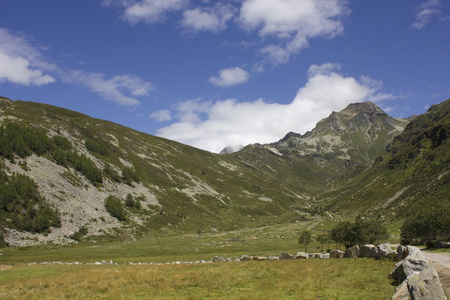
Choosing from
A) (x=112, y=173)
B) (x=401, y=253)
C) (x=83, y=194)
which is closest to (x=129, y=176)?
(x=112, y=173)

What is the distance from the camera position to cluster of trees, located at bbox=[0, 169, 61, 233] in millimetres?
86438

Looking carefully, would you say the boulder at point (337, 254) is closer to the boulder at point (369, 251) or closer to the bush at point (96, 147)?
the boulder at point (369, 251)

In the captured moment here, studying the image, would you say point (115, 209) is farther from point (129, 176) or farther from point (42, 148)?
point (42, 148)

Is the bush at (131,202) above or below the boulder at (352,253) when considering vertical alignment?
above

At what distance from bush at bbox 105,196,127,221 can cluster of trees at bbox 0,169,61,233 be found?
24439mm

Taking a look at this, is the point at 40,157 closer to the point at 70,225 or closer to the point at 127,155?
the point at 70,225

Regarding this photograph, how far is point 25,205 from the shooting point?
91.5 meters

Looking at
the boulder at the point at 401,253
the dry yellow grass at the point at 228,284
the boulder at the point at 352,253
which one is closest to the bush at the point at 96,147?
the dry yellow grass at the point at 228,284

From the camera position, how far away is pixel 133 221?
398 feet

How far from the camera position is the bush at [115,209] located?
118194 mm

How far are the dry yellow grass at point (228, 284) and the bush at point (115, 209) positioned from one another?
88889 mm

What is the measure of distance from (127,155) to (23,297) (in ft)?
595

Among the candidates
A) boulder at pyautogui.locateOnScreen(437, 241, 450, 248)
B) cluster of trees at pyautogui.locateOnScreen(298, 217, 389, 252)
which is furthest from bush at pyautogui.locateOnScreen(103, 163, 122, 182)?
Result: boulder at pyautogui.locateOnScreen(437, 241, 450, 248)

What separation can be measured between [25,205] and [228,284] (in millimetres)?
92479
